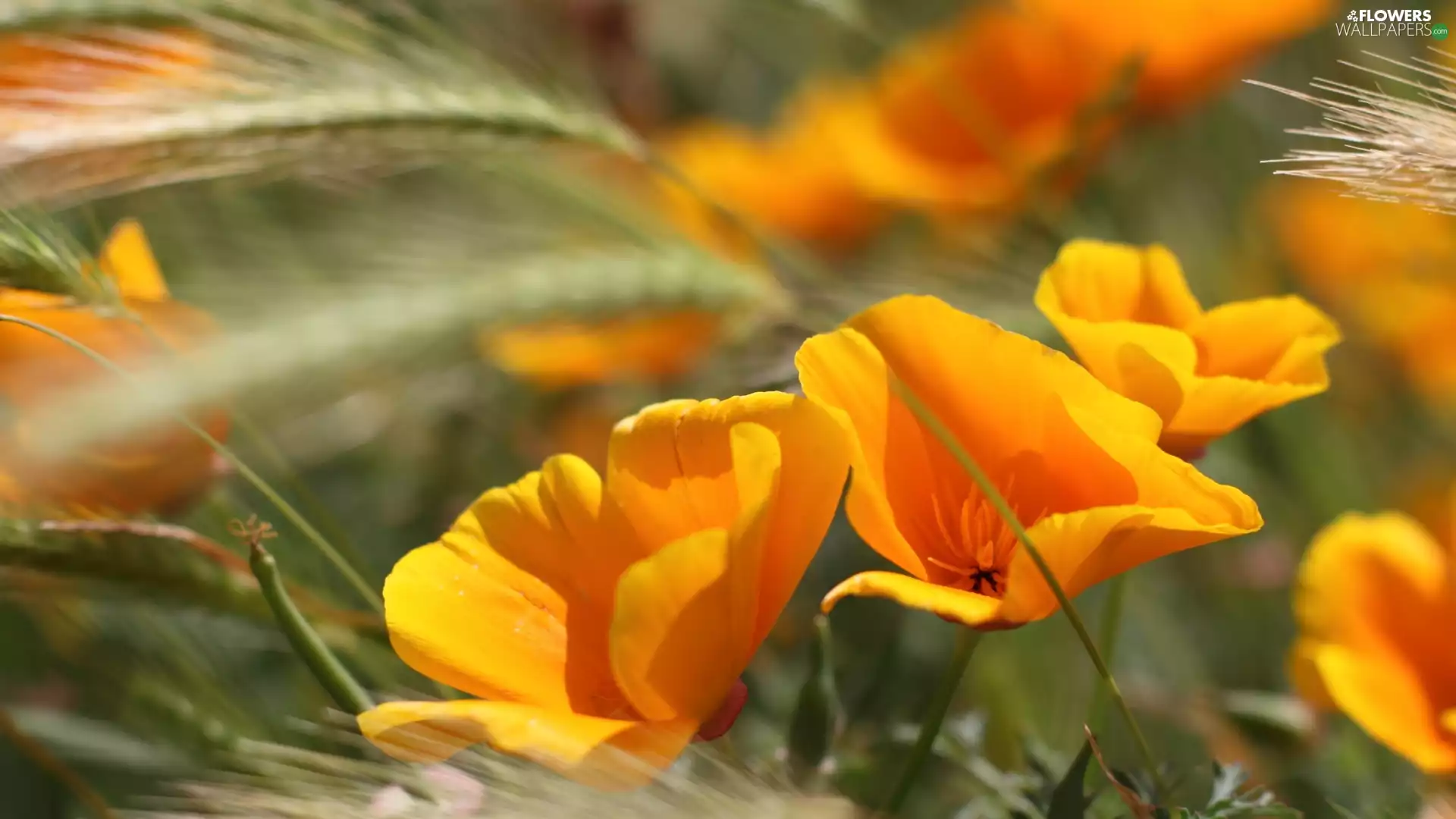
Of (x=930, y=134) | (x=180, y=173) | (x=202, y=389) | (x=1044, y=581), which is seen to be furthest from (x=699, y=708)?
(x=930, y=134)

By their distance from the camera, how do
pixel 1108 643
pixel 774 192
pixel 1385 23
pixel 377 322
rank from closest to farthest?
pixel 1108 643, pixel 377 322, pixel 1385 23, pixel 774 192

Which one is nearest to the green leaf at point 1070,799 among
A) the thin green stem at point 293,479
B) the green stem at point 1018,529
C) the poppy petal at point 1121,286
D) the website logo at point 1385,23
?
the green stem at point 1018,529

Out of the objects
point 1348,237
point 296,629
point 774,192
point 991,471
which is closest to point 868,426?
point 991,471

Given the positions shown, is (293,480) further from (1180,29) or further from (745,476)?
(1180,29)

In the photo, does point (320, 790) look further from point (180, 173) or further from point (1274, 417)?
point (1274, 417)

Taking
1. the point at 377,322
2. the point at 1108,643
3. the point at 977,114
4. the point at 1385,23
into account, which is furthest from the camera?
the point at 977,114

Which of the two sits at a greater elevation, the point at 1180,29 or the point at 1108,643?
the point at 1180,29

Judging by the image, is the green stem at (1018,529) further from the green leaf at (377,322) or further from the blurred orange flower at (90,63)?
Result: the blurred orange flower at (90,63)
